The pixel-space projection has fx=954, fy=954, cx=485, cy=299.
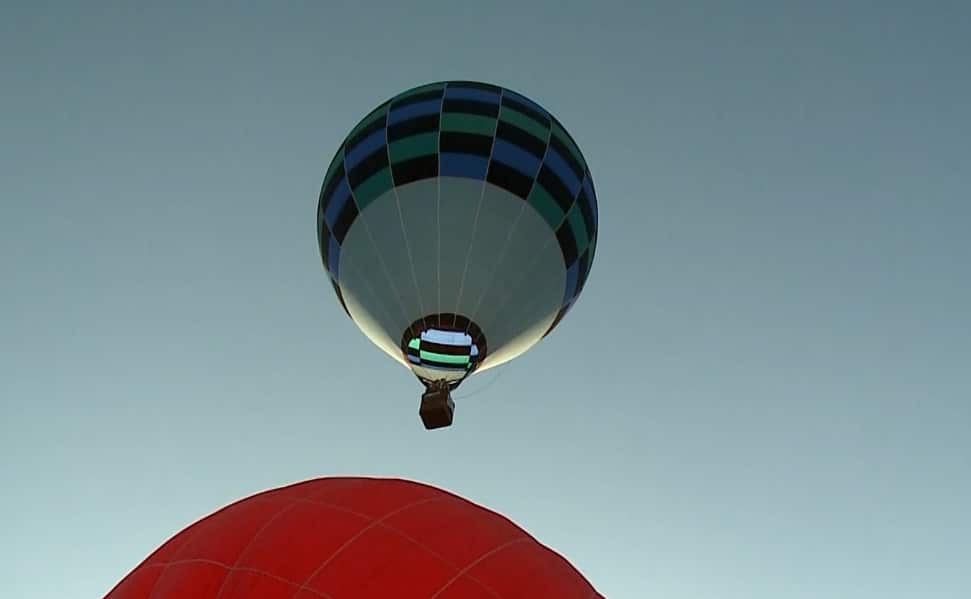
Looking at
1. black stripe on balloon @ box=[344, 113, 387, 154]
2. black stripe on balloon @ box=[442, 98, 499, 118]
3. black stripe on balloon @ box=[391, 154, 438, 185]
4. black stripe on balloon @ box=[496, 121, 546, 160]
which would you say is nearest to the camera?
black stripe on balloon @ box=[391, 154, 438, 185]

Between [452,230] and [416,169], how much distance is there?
0.75m

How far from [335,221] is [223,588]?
6.36m

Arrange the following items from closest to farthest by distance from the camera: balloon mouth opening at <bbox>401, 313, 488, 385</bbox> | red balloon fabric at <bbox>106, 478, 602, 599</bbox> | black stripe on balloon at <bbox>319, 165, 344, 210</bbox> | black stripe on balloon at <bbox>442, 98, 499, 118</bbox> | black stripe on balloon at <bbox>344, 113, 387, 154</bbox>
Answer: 1. red balloon fabric at <bbox>106, 478, 602, 599</bbox>
2. balloon mouth opening at <bbox>401, 313, 488, 385</bbox>
3. black stripe on balloon at <bbox>442, 98, 499, 118</bbox>
4. black stripe on balloon at <bbox>344, 113, 387, 154</bbox>
5. black stripe on balloon at <bbox>319, 165, 344, 210</bbox>

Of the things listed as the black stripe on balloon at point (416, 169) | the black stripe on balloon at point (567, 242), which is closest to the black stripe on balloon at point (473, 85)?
the black stripe on balloon at point (416, 169)

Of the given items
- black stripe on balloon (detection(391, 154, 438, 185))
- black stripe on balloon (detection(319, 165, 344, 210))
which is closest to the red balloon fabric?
black stripe on balloon (detection(391, 154, 438, 185))

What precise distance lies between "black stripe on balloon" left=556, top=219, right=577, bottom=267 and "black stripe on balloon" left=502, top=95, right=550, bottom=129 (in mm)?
1116

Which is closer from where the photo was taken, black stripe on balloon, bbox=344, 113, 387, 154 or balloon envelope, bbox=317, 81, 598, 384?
balloon envelope, bbox=317, 81, 598, 384

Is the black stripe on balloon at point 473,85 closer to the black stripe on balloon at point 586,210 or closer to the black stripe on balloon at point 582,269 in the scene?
the black stripe on balloon at point 586,210

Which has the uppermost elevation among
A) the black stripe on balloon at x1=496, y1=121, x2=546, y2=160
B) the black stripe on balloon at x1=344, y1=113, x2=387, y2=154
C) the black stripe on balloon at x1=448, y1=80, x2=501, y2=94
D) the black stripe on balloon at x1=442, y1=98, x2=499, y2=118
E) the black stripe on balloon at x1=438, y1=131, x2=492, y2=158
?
the black stripe on balloon at x1=448, y1=80, x2=501, y2=94

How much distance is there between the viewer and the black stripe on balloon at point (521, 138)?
9.66 meters

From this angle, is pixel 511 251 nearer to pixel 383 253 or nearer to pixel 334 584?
pixel 383 253

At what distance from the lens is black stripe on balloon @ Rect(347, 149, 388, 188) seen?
967 centimetres

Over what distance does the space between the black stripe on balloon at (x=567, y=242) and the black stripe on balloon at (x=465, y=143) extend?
1.09m

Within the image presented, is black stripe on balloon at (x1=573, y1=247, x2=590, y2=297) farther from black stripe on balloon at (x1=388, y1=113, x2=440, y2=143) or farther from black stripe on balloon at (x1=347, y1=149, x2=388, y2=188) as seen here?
black stripe on balloon at (x1=347, y1=149, x2=388, y2=188)
